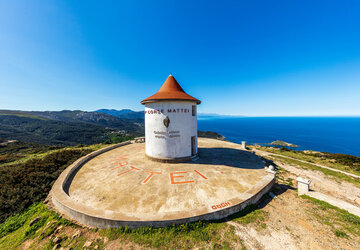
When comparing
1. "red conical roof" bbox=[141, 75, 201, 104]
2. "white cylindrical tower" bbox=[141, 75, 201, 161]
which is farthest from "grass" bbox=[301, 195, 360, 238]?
"red conical roof" bbox=[141, 75, 201, 104]

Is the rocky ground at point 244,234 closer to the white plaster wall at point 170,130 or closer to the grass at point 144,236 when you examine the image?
the grass at point 144,236

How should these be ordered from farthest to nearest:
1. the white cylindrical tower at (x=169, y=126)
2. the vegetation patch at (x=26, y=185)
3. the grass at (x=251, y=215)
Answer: the white cylindrical tower at (x=169, y=126) < the vegetation patch at (x=26, y=185) < the grass at (x=251, y=215)

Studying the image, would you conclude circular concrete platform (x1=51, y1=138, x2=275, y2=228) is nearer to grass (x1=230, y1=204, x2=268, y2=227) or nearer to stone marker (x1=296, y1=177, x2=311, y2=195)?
grass (x1=230, y1=204, x2=268, y2=227)

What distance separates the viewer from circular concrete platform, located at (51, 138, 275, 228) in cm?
607

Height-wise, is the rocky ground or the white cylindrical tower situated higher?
the white cylindrical tower

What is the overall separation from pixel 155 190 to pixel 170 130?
571 cm

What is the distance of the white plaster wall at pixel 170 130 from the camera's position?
12445 millimetres

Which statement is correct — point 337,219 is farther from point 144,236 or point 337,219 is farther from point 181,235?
point 144,236

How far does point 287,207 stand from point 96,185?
12.4m

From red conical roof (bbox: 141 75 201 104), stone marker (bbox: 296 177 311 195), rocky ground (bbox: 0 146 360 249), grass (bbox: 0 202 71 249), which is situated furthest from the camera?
red conical roof (bbox: 141 75 201 104)

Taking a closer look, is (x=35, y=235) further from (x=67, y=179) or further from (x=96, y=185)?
(x=67, y=179)

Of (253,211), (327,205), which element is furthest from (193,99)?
(327,205)

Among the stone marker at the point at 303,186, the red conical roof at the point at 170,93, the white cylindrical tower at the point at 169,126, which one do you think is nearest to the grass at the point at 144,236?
the stone marker at the point at 303,186

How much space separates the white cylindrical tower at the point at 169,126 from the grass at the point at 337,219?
9417 millimetres
